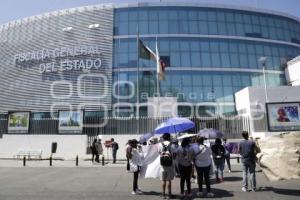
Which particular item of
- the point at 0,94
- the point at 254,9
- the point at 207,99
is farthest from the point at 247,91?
the point at 0,94

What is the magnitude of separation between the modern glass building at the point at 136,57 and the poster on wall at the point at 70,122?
54.5ft

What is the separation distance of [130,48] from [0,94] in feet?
74.3

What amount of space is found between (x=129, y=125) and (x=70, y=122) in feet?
16.4

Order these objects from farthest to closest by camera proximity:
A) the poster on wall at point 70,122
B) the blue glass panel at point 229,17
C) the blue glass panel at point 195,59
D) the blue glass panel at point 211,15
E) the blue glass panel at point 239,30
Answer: the blue glass panel at point 229,17
the blue glass panel at point 239,30
the blue glass panel at point 211,15
the blue glass panel at point 195,59
the poster on wall at point 70,122

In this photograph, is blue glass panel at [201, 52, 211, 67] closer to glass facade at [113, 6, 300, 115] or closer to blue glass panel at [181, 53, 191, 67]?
glass facade at [113, 6, 300, 115]

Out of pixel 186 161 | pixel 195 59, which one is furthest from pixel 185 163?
pixel 195 59

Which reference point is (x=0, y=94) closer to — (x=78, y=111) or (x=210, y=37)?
(x=78, y=111)

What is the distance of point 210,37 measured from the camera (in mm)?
45688

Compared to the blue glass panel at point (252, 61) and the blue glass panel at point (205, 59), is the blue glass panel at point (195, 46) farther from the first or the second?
the blue glass panel at point (252, 61)

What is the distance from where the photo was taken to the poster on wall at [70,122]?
25.2 meters

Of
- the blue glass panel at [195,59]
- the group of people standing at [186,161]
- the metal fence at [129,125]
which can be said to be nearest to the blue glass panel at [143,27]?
the blue glass panel at [195,59]

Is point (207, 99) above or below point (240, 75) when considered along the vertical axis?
below

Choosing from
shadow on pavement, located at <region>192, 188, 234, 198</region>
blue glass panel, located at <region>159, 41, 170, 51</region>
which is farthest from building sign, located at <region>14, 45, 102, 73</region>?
shadow on pavement, located at <region>192, 188, 234, 198</region>

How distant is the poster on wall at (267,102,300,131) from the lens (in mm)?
22795
